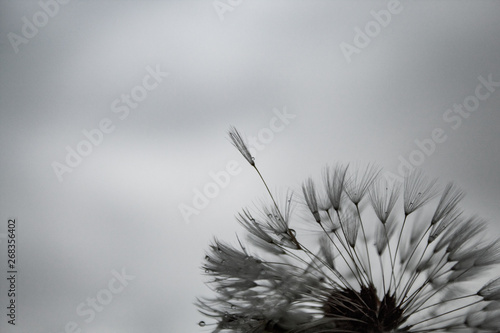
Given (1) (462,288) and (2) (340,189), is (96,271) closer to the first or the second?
(2) (340,189)

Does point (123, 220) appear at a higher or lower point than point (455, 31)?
lower

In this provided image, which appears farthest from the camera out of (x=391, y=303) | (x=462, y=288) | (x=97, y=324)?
(x=97, y=324)

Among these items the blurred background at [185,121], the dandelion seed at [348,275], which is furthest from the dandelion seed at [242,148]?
the blurred background at [185,121]

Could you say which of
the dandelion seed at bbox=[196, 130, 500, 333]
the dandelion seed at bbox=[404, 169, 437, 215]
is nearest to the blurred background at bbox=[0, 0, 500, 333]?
the dandelion seed at bbox=[404, 169, 437, 215]

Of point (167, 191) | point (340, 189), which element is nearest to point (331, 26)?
point (340, 189)

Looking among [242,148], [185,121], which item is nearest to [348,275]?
[242,148]

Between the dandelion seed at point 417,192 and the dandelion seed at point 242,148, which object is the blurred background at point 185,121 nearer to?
the dandelion seed at point 417,192
